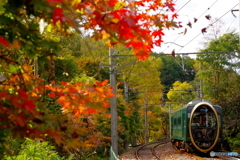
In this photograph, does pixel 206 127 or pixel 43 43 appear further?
pixel 206 127

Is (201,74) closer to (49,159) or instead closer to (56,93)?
(49,159)

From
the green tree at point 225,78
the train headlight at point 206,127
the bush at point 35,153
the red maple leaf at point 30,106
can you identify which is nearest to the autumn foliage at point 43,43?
the red maple leaf at point 30,106

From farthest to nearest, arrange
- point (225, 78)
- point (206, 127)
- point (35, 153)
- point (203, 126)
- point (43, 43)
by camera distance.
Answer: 1. point (225, 78)
2. point (203, 126)
3. point (206, 127)
4. point (35, 153)
5. point (43, 43)

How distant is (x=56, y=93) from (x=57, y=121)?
88 centimetres

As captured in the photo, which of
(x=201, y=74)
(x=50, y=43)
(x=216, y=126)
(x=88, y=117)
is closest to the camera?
(x=50, y=43)

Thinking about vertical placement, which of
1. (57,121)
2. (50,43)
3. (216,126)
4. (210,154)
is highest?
(50,43)

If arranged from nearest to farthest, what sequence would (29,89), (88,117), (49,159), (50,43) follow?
(50,43)
(29,89)
(49,159)
(88,117)

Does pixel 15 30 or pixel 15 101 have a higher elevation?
pixel 15 30

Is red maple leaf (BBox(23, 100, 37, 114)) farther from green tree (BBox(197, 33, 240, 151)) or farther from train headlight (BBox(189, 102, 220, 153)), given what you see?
green tree (BBox(197, 33, 240, 151))

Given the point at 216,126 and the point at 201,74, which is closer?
→ the point at 216,126

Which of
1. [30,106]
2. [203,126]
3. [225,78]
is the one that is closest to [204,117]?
[203,126]

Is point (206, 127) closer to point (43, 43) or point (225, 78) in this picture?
point (225, 78)

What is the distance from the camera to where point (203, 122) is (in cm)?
2005

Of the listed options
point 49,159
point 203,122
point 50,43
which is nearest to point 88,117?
point 203,122
